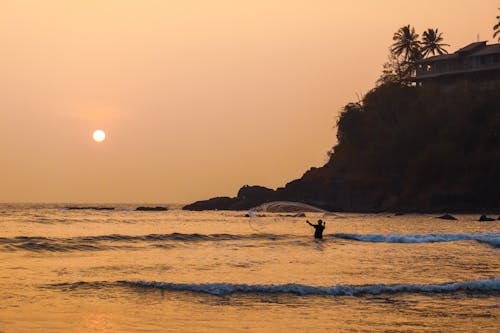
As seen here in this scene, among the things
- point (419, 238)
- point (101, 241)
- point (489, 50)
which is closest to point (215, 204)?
point (489, 50)

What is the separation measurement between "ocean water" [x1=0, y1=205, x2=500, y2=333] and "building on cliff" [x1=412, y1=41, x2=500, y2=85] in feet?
249

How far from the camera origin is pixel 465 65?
113 meters

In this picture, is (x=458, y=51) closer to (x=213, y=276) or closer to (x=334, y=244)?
(x=334, y=244)

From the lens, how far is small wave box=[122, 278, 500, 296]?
73.5 feet

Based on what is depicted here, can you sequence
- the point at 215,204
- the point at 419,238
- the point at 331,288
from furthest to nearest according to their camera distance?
the point at 215,204
the point at 419,238
the point at 331,288

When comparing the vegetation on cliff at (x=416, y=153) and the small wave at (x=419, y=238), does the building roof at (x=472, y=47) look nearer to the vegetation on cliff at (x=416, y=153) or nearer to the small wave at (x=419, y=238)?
the vegetation on cliff at (x=416, y=153)

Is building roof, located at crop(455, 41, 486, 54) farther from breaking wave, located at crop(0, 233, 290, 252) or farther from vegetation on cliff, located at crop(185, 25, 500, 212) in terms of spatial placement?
breaking wave, located at crop(0, 233, 290, 252)

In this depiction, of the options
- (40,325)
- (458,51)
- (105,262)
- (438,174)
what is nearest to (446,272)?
(105,262)

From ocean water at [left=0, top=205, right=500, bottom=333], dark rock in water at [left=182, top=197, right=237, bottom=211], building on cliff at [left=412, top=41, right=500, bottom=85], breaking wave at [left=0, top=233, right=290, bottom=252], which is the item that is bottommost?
ocean water at [left=0, top=205, right=500, bottom=333]

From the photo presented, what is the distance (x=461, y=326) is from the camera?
57.5ft

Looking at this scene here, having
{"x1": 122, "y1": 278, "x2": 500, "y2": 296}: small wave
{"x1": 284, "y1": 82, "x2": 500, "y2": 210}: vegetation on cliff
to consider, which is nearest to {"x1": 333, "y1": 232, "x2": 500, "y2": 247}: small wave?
{"x1": 122, "y1": 278, "x2": 500, "y2": 296}: small wave

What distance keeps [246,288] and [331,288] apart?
2.50 meters

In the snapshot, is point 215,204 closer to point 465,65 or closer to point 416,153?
point 416,153

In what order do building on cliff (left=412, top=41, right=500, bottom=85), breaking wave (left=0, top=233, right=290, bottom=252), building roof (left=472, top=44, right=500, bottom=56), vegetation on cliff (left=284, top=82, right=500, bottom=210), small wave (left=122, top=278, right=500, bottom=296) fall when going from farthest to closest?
building on cliff (left=412, top=41, right=500, bottom=85) < building roof (left=472, top=44, right=500, bottom=56) < vegetation on cliff (left=284, top=82, right=500, bottom=210) < breaking wave (left=0, top=233, right=290, bottom=252) < small wave (left=122, top=278, right=500, bottom=296)
